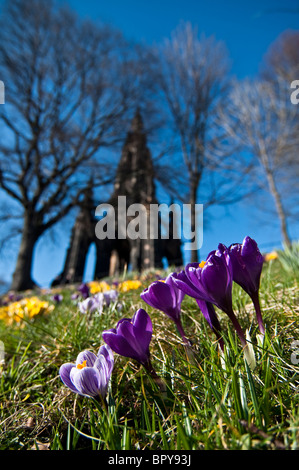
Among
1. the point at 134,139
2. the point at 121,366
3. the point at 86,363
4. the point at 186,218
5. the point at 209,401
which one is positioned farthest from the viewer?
the point at 134,139

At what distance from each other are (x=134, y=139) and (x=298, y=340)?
15.6 metres

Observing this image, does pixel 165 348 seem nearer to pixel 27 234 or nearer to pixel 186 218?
pixel 186 218

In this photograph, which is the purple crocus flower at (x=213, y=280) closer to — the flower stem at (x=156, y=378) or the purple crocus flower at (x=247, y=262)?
the purple crocus flower at (x=247, y=262)

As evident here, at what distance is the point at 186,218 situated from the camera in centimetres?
1081

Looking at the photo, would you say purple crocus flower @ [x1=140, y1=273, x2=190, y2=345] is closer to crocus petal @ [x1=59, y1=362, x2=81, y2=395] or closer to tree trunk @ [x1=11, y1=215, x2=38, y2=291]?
crocus petal @ [x1=59, y1=362, x2=81, y2=395]

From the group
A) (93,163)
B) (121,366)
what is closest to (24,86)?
(93,163)

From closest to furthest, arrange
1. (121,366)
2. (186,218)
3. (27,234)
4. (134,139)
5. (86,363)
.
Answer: (86,363), (121,366), (186,218), (27,234), (134,139)

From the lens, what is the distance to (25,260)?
13.3 m

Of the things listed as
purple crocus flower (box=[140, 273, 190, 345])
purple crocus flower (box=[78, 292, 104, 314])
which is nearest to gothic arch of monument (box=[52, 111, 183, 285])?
purple crocus flower (box=[78, 292, 104, 314])

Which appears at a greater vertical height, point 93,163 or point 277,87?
point 277,87

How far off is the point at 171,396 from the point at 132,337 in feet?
0.89

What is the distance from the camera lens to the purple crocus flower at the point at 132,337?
85cm

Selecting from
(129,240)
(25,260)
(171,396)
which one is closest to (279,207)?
(129,240)

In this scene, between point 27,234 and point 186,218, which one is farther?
point 27,234
